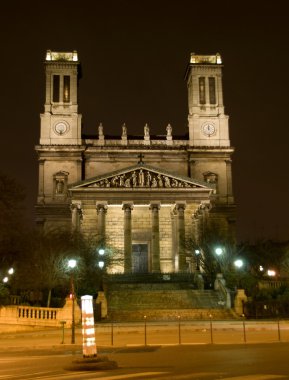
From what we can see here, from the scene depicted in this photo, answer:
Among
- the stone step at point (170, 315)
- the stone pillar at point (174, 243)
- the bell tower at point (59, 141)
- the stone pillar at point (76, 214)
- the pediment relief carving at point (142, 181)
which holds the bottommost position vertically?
the stone step at point (170, 315)

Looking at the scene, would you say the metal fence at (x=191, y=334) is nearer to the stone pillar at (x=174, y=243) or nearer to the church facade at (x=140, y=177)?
the church facade at (x=140, y=177)

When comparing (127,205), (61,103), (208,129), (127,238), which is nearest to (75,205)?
(127,205)

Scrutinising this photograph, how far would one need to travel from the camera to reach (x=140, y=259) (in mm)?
77500

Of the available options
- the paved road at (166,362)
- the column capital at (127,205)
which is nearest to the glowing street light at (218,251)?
the column capital at (127,205)

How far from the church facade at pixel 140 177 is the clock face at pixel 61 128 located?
13 centimetres

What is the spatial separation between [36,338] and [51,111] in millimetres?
55472

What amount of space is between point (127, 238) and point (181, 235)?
6055 millimetres

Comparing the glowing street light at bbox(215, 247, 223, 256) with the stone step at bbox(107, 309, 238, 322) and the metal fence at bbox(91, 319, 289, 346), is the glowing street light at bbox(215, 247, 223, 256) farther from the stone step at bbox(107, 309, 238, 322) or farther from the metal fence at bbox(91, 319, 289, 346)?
the metal fence at bbox(91, 319, 289, 346)

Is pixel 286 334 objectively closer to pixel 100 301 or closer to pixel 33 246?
pixel 100 301

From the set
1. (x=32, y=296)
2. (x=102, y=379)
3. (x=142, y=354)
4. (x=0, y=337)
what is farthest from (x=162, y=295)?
(x=102, y=379)

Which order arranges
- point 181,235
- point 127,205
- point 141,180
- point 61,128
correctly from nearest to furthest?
point 181,235, point 127,205, point 141,180, point 61,128

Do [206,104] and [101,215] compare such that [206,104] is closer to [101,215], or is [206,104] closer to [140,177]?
[140,177]

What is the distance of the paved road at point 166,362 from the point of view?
53.9ft

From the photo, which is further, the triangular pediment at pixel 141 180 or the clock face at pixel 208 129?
the clock face at pixel 208 129
